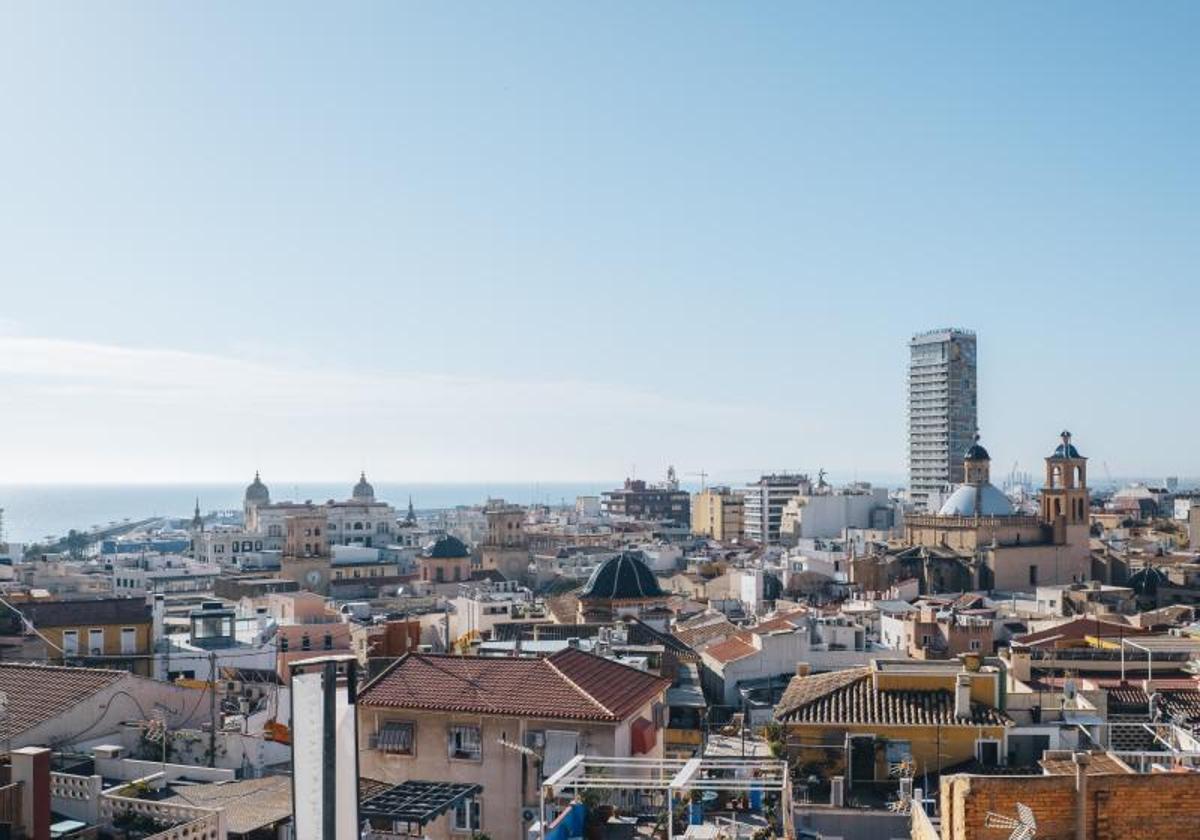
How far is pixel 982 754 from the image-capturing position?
22.6 meters

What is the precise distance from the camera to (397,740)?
19.4 meters

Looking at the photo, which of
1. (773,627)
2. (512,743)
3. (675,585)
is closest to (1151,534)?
(675,585)

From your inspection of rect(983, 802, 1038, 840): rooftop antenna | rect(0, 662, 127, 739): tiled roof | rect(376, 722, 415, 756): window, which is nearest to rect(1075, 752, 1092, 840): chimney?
rect(983, 802, 1038, 840): rooftop antenna

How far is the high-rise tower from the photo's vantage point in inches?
7180

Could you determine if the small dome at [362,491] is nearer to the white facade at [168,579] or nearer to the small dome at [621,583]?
the white facade at [168,579]

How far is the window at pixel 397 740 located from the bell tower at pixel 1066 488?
2566 inches

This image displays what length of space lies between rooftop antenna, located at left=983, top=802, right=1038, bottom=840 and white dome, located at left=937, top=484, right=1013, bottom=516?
235 feet

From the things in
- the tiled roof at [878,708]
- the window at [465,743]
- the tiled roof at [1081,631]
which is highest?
the window at [465,743]

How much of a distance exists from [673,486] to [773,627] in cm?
15207

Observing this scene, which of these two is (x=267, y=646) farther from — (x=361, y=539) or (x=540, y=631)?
(x=361, y=539)

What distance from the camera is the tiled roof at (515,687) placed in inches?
757

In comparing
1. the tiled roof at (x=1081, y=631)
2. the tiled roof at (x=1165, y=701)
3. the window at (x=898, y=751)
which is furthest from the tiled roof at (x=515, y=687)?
the tiled roof at (x=1081, y=631)

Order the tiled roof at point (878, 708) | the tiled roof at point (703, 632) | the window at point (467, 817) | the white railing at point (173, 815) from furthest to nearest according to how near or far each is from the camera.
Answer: the tiled roof at point (703, 632)
the tiled roof at point (878, 708)
the window at point (467, 817)
the white railing at point (173, 815)

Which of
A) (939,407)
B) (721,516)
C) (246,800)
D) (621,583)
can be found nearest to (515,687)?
(246,800)
